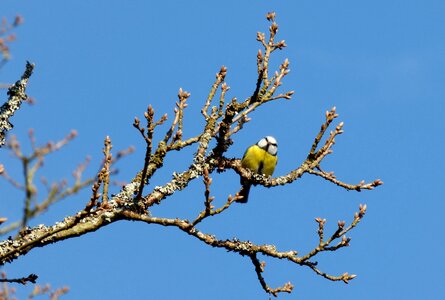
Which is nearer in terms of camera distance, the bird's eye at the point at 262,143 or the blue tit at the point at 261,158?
the blue tit at the point at 261,158

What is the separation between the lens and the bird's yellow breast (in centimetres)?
951

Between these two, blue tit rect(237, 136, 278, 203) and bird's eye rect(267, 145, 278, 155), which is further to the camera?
bird's eye rect(267, 145, 278, 155)

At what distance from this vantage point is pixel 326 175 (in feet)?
21.0

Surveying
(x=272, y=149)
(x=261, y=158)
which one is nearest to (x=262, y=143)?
(x=272, y=149)

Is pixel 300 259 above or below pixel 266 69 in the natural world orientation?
below

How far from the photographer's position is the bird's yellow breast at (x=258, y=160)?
9.51 m

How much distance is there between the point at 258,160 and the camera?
9.51 meters

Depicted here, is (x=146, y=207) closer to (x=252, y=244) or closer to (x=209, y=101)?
(x=252, y=244)

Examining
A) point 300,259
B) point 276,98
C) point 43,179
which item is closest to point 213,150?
point 276,98

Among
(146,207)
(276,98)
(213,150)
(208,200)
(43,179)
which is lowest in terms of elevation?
(43,179)

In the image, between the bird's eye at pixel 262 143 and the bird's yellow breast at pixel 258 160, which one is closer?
the bird's yellow breast at pixel 258 160

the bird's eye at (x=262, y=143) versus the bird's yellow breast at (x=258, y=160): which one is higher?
the bird's eye at (x=262, y=143)

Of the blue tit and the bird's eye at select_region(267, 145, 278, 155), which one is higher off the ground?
the bird's eye at select_region(267, 145, 278, 155)

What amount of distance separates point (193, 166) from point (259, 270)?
110cm
